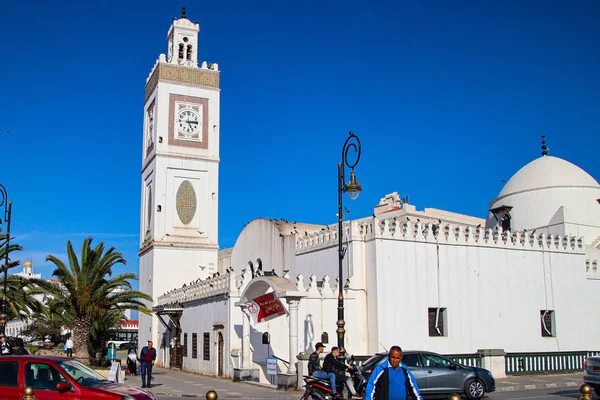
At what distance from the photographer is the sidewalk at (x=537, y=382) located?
20.2m

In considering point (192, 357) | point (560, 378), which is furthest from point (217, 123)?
point (560, 378)

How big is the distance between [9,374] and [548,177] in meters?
28.7

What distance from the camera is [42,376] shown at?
426 inches

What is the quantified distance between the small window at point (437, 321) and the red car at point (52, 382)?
15437mm

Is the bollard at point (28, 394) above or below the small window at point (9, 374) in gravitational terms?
below

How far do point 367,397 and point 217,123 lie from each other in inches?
1386

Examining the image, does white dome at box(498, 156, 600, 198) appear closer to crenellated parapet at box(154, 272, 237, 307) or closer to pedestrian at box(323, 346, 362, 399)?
crenellated parapet at box(154, 272, 237, 307)

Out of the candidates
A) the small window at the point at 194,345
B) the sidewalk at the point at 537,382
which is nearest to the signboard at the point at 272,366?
the sidewalk at the point at 537,382

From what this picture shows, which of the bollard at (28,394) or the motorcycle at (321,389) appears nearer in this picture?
the bollard at (28,394)

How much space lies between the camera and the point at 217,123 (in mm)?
41719

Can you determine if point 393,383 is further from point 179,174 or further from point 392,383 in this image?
point 179,174

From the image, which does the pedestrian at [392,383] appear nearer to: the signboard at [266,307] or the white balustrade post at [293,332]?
the white balustrade post at [293,332]

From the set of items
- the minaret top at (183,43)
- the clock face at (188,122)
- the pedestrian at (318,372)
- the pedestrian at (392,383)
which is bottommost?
the pedestrian at (318,372)

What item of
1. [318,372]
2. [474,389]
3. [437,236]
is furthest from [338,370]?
[437,236]
